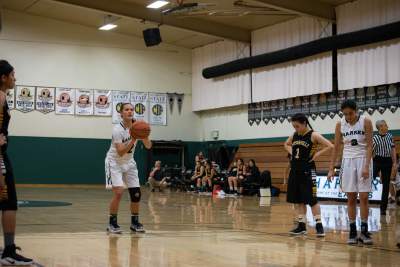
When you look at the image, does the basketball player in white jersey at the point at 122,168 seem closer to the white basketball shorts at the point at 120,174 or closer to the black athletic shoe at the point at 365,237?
the white basketball shorts at the point at 120,174

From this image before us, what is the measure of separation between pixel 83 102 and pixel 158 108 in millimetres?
3235

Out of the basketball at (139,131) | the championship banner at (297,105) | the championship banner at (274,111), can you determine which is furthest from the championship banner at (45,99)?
the basketball at (139,131)

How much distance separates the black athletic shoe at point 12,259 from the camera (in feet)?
16.8

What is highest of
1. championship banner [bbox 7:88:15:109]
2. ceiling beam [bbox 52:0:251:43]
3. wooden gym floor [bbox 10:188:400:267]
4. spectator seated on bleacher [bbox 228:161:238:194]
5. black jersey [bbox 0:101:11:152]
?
ceiling beam [bbox 52:0:251:43]

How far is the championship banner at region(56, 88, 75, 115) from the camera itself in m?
24.0

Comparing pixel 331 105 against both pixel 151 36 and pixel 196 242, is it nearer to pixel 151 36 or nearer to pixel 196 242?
pixel 151 36

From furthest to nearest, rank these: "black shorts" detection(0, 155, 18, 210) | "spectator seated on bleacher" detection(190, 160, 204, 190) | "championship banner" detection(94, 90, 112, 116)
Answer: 1. "championship banner" detection(94, 90, 112, 116)
2. "spectator seated on bleacher" detection(190, 160, 204, 190)
3. "black shorts" detection(0, 155, 18, 210)

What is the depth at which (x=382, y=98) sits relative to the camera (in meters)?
17.5

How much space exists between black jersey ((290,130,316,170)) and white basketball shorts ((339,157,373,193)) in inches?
30.0

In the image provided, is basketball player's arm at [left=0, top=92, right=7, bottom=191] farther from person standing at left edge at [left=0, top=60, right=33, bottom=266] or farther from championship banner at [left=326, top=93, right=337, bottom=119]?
championship banner at [left=326, top=93, right=337, bottom=119]

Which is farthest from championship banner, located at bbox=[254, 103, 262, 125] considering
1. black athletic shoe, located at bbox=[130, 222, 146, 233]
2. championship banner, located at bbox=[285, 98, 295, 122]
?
black athletic shoe, located at bbox=[130, 222, 146, 233]

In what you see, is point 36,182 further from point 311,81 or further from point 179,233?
point 179,233

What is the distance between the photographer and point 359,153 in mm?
7059

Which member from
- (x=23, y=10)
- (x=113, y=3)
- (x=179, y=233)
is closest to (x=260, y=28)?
(x=113, y=3)
